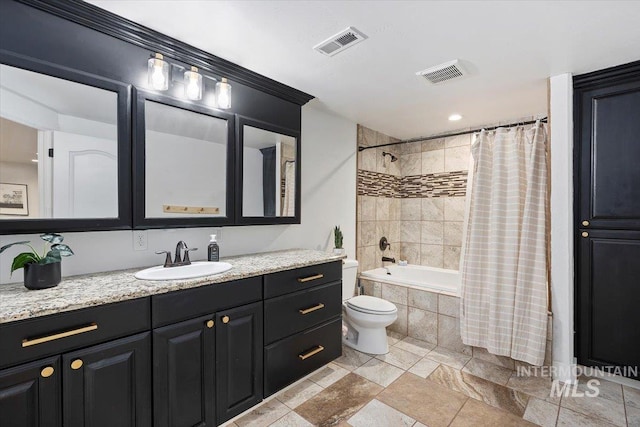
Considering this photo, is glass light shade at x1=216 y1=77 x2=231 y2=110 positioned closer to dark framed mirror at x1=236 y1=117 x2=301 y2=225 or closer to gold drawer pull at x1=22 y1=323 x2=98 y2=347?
dark framed mirror at x1=236 y1=117 x2=301 y2=225

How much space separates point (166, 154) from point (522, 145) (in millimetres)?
2613

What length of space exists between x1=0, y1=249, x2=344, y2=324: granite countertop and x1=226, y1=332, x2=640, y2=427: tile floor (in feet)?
2.89

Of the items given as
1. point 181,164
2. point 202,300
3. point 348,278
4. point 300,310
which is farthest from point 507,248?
point 181,164

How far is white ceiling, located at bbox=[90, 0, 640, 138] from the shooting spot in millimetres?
1463

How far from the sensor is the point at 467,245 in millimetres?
2572

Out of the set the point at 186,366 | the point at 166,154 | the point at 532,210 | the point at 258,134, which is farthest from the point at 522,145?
the point at 186,366

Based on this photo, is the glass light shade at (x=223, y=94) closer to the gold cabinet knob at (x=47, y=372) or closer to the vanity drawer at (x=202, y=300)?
the vanity drawer at (x=202, y=300)

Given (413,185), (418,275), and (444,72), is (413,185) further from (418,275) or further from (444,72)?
(444,72)

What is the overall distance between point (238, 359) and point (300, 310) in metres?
0.51

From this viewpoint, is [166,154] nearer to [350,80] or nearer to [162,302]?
[162,302]

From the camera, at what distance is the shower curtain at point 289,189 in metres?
2.46

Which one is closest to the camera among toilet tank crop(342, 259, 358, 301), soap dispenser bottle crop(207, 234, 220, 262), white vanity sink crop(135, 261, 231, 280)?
white vanity sink crop(135, 261, 231, 280)

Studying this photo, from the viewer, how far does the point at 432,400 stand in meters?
1.99

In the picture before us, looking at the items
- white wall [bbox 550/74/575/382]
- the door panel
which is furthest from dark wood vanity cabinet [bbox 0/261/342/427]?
the door panel
